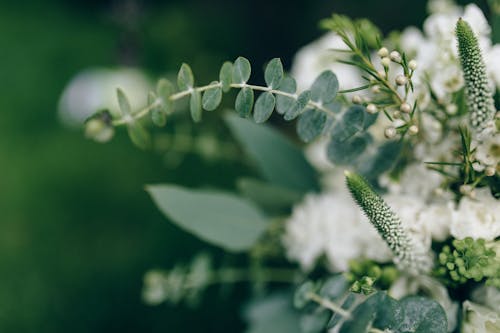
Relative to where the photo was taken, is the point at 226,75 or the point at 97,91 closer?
the point at 226,75

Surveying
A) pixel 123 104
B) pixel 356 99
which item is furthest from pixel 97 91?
pixel 356 99

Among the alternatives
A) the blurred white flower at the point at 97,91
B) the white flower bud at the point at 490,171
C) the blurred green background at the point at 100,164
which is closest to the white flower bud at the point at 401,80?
the white flower bud at the point at 490,171

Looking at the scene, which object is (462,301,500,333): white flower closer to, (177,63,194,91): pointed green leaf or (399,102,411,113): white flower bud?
(399,102,411,113): white flower bud

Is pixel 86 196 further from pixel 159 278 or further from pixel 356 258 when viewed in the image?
pixel 356 258

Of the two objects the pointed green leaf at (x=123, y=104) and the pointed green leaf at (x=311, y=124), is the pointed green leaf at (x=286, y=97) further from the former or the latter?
the pointed green leaf at (x=123, y=104)

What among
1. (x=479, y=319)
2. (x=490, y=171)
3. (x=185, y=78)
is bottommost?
(x=479, y=319)

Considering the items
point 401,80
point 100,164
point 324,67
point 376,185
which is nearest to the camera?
point 401,80

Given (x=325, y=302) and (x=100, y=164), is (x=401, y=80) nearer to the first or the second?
(x=325, y=302)

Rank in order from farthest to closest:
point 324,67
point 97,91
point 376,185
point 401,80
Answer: point 97,91 < point 324,67 < point 376,185 < point 401,80
